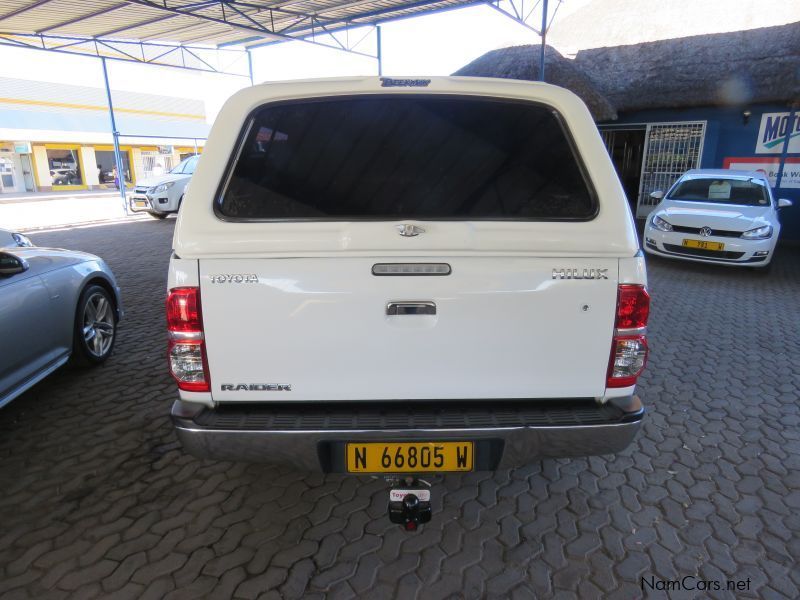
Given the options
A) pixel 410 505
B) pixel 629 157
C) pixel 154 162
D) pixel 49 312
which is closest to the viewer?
pixel 410 505

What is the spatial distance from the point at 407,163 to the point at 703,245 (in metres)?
→ 7.49

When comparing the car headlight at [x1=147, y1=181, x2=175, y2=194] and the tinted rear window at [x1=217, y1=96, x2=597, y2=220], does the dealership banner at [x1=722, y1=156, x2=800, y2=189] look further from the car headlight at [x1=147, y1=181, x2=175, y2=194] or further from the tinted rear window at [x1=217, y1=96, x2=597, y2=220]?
the car headlight at [x1=147, y1=181, x2=175, y2=194]

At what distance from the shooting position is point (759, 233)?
781 cm

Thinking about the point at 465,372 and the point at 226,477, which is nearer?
the point at 465,372

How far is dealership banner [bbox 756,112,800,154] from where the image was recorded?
1108cm

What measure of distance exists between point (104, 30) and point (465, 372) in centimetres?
1671

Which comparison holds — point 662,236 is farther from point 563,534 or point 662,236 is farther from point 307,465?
point 307,465

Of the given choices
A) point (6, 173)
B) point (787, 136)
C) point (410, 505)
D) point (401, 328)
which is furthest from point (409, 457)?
point (6, 173)

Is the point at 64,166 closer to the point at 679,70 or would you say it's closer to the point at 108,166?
the point at 108,166

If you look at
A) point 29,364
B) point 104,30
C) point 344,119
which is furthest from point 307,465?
point 104,30

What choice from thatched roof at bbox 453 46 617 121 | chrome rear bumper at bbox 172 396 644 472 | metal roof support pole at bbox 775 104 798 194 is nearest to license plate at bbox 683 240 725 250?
metal roof support pole at bbox 775 104 798 194

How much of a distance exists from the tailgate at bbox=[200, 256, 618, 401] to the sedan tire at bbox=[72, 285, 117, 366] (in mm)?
2735

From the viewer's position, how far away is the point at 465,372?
208cm

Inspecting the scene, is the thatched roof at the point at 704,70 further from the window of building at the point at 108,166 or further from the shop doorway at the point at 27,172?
the shop doorway at the point at 27,172
